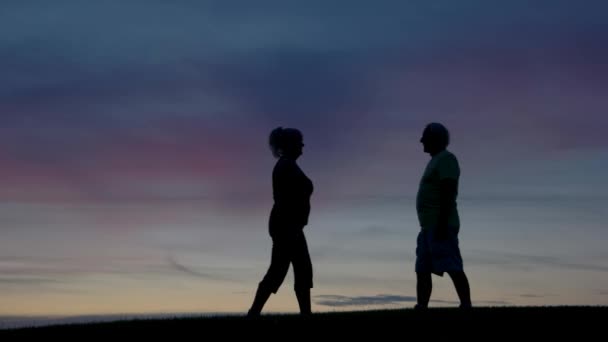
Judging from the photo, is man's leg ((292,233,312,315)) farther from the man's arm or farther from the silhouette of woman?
the man's arm

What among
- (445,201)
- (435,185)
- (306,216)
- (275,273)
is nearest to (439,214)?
(445,201)

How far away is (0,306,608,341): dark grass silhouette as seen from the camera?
41.0ft

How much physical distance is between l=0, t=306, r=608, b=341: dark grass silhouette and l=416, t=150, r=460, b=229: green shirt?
5.02 ft

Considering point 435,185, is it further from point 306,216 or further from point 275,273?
point 275,273

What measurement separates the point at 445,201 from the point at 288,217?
257 cm

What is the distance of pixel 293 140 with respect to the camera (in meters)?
14.0

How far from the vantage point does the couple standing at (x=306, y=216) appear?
1402 centimetres

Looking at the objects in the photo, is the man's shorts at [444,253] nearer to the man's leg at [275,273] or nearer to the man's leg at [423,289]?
the man's leg at [423,289]

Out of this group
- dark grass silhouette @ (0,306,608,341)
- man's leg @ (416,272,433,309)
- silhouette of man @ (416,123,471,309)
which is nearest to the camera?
dark grass silhouette @ (0,306,608,341)

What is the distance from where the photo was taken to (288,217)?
554 inches

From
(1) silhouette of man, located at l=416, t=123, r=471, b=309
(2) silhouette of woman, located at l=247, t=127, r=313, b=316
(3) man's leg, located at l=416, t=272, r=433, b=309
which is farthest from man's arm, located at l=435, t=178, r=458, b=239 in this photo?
(2) silhouette of woman, located at l=247, t=127, r=313, b=316

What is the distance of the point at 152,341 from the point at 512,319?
18.2 feet

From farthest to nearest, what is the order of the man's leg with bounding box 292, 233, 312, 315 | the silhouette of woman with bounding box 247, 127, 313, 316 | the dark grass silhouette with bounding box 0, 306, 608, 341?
the man's leg with bounding box 292, 233, 312, 315 → the silhouette of woman with bounding box 247, 127, 313, 316 → the dark grass silhouette with bounding box 0, 306, 608, 341

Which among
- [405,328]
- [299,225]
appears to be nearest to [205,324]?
[299,225]
